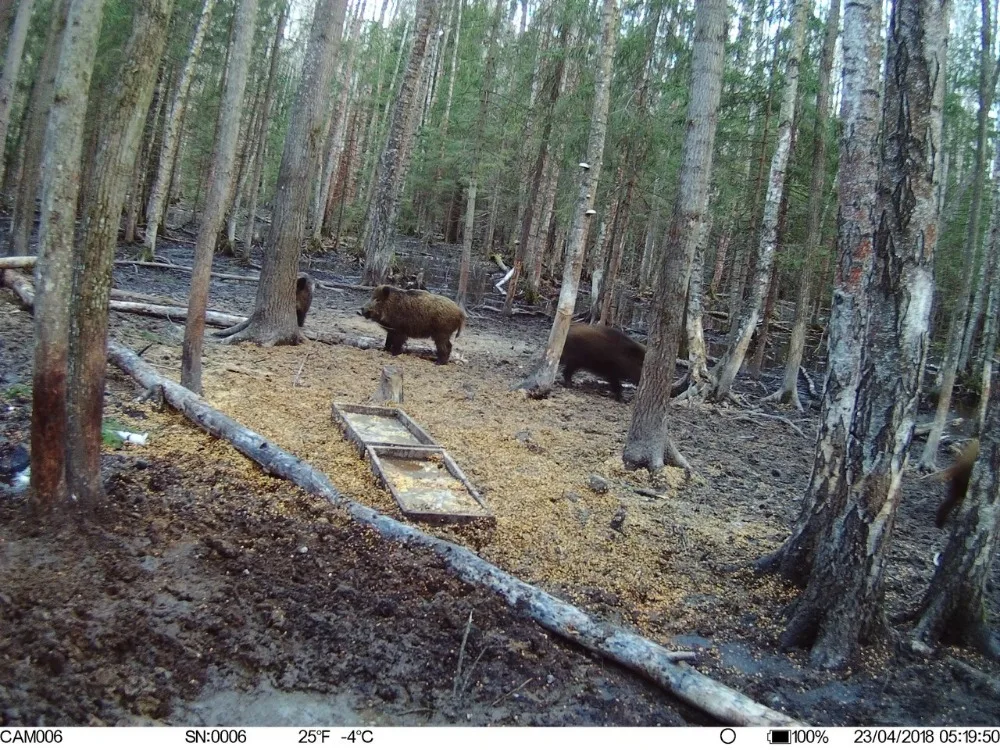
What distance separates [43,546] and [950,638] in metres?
5.26

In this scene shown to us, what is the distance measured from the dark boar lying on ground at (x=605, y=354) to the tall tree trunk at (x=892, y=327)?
843cm

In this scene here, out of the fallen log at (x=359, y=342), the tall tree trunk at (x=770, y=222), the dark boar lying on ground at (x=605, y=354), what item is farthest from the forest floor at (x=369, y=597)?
the tall tree trunk at (x=770, y=222)

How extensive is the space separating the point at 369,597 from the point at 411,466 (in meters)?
2.70

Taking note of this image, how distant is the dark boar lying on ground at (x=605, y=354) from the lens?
1274cm

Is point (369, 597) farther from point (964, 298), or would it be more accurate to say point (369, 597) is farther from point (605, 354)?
point (964, 298)

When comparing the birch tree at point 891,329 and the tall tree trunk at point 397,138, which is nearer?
the birch tree at point 891,329

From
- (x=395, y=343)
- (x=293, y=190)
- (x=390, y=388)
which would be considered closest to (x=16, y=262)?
(x=293, y=190)

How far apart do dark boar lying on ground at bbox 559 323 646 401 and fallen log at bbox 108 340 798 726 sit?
736 centimetres

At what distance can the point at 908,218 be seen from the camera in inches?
157

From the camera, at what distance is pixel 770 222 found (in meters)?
12.8

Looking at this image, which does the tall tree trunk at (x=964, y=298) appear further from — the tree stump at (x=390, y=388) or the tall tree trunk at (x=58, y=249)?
the tall tree trunk at (x=58, y=249)

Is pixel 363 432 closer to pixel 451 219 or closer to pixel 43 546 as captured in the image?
pixel 43 546

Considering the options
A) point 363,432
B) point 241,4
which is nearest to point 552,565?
point 363,432

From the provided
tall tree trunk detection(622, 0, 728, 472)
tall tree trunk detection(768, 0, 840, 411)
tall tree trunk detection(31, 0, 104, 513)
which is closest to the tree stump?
tall tree trunk detection(622, 0, 728, 472)
